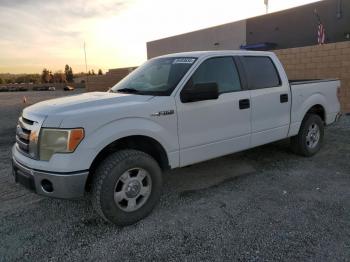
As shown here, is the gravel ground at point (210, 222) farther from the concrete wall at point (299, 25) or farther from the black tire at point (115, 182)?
the concrete wall at point (299, 25)

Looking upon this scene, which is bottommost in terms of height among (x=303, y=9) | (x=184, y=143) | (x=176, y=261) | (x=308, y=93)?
(x=176, y=261)

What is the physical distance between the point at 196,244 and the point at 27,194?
2.62m

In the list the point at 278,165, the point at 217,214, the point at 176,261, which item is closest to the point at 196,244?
the point at 176,261

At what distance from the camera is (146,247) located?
3176 mm

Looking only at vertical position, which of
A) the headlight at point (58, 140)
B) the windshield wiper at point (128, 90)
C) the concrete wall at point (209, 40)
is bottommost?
the headlight at point (58, 140)

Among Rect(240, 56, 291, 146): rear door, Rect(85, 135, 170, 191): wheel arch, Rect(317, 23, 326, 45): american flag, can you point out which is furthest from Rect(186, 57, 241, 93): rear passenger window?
Rect(317, 23, 326, 45): american flag

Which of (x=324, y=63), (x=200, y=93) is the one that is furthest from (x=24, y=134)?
(x=324, y=63)

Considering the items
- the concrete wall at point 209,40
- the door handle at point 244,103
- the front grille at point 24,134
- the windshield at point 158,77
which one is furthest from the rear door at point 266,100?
the concrete wall at point 209,40

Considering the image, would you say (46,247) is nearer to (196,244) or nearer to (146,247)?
(146,247)

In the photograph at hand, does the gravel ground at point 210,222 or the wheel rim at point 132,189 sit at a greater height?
the wheel rim at point 132,189

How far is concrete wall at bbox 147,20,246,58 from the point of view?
21.8m

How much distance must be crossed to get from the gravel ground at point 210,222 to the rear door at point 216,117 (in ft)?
2.02

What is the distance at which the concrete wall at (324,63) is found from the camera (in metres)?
9.73

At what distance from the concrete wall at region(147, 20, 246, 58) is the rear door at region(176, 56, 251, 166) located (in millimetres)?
17920
